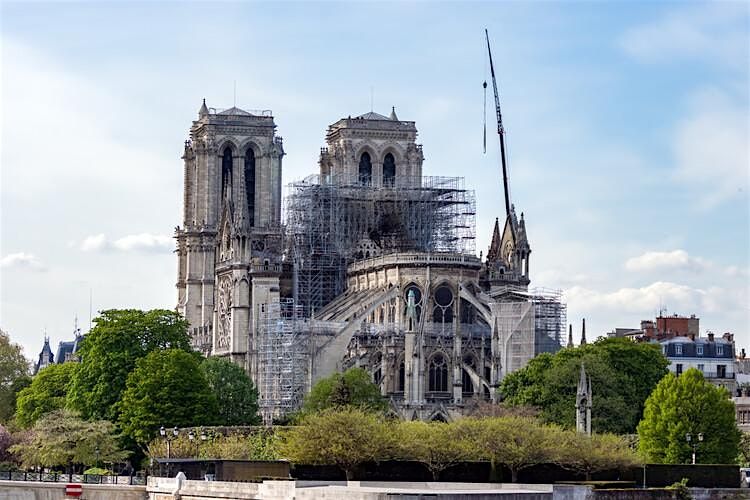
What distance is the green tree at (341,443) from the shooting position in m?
68.1

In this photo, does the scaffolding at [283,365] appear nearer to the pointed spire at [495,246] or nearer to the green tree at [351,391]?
the green tree at [351,391]

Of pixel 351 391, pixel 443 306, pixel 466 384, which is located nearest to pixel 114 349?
pixel 351 391

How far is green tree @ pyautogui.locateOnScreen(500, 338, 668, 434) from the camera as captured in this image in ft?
299

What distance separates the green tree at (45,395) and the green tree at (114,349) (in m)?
4.05

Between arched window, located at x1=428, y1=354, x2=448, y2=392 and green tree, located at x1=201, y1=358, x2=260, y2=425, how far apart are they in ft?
39.8

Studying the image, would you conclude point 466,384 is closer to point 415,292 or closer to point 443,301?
point 443,301

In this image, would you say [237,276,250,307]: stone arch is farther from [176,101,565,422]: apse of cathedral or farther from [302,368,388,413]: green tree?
[302,368,388,413]: green tree

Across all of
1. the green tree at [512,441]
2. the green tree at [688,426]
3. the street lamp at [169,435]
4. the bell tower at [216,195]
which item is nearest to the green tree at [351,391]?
the street lamp at [169,435]

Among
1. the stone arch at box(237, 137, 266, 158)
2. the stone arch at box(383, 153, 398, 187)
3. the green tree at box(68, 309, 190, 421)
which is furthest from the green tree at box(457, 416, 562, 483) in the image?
the stone arch at box(237, 137, 266, 158)

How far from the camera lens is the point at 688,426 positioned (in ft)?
259

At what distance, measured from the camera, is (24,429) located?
4003 inches

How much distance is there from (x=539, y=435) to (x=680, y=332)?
2191 inches

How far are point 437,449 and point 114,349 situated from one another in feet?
97.8

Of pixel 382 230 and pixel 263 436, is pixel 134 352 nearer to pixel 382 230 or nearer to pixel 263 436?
pixel 263 436
